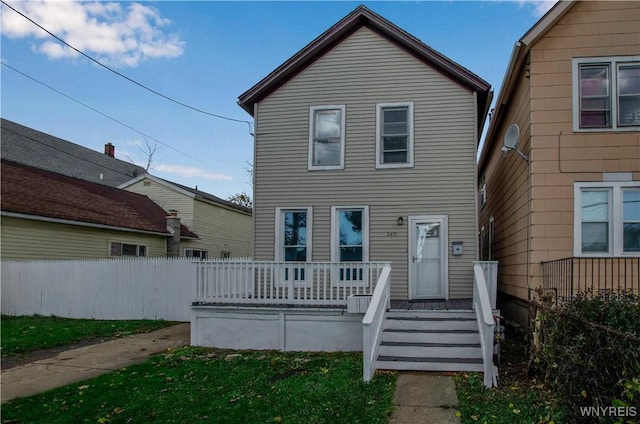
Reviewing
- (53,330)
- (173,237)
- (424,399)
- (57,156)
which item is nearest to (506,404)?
(424,399)

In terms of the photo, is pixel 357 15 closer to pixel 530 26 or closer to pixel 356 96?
pixel 356 96

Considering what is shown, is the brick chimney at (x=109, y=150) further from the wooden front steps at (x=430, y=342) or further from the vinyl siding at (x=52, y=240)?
the wooden front steps at (x=430, y=342)

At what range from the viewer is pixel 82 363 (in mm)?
8141

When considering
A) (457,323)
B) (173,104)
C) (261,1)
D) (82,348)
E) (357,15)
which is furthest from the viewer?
(173,104)

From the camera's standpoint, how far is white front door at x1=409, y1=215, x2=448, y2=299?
10266mm

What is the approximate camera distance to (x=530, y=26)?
816 cm

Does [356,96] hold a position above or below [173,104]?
below

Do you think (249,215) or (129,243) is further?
(249,215)

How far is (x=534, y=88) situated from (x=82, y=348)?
1040 centimetres

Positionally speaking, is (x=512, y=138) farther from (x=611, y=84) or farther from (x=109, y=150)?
(x=109, y=150)

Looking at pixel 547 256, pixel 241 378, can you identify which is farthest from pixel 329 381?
pixel 547 256

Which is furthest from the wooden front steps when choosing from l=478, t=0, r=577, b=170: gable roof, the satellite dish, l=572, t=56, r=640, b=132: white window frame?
l=478, t=0, r=577, b=170: gable roof

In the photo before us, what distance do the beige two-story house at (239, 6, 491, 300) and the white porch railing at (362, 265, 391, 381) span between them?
2483 mm

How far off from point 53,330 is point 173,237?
8837mm
